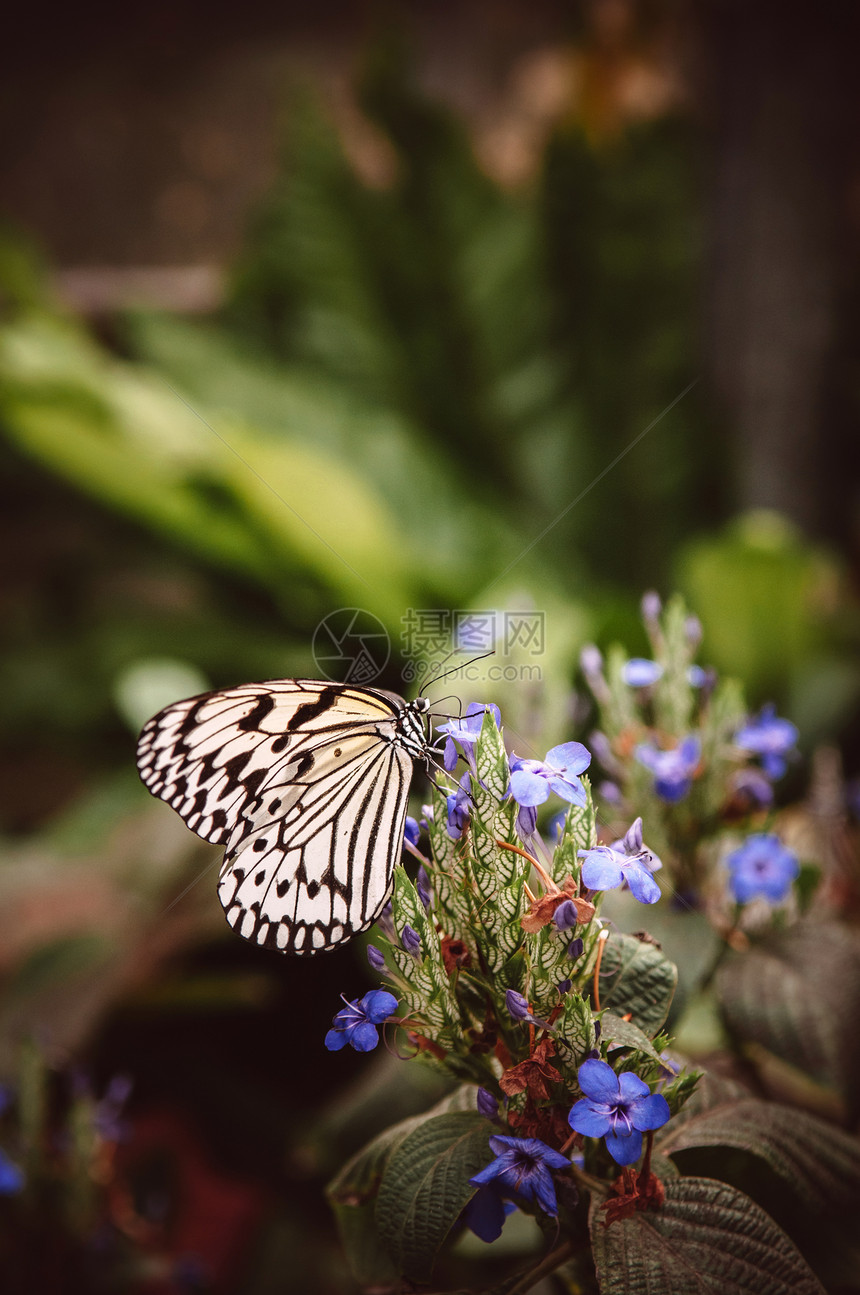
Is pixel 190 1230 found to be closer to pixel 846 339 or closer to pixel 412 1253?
pixel 412 1253

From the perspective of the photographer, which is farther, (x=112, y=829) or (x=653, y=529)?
(x=653, y=529)

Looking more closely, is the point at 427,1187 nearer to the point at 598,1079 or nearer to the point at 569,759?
the point at 598,1079

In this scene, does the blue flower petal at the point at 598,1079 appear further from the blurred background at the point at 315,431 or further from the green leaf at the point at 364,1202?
the blurred background at the point at 315,431

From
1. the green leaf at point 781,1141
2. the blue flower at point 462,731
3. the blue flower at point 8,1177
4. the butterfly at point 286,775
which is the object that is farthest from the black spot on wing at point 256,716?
the blue flower at point 8,1177

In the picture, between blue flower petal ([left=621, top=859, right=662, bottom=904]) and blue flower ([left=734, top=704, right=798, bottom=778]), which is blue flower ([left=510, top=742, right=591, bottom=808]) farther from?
blue flower ([left=734, top=704, right=798, bottom=778])

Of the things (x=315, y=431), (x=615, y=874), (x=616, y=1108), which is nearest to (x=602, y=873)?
(x=615, y=874)

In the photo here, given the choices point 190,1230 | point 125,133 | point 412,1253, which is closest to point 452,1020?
Answer: point 412,1253

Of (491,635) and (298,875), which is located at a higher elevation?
(491,635)
